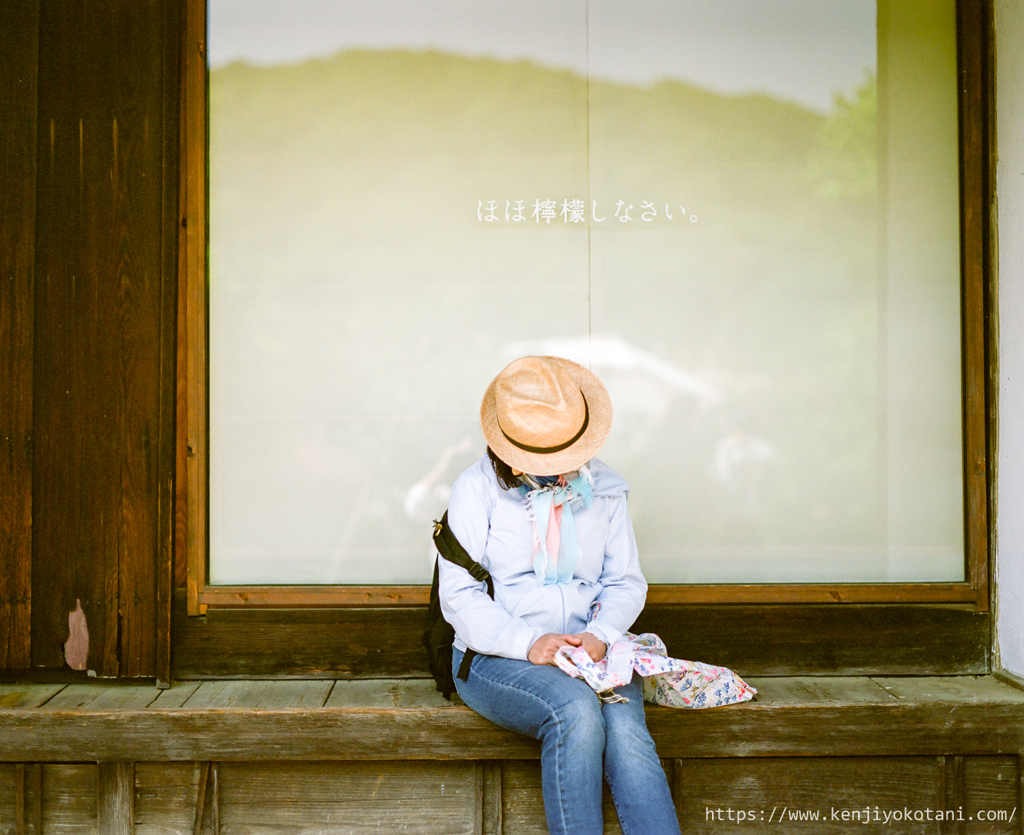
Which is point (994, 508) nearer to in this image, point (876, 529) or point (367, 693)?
point (876, 529)

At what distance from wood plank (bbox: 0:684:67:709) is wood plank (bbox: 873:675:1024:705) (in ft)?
9.08

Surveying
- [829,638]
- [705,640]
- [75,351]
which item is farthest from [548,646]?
[75,351]

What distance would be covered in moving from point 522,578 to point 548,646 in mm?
232

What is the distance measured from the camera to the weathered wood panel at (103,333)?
2.75 metres

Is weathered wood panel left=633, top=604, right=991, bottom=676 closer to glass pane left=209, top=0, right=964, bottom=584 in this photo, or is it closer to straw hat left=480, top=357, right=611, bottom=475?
glass pane left=209, top=0, right=964, bottom=584

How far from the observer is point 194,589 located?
9.20ft

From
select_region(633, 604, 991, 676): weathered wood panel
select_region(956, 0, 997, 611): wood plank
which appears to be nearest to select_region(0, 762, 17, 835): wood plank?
select_region(633, 604, 991, 676): weathered wood panel

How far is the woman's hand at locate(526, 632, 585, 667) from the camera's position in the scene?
7.13 feet

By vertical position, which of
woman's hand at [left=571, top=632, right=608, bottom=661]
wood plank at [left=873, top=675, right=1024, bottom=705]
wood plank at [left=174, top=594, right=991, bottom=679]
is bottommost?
wood plank at [left=873, top=675, right=1024, bottom=705]

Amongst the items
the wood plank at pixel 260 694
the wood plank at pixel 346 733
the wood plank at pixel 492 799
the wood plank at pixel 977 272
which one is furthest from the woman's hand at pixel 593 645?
the wood plank at pixel 977 272

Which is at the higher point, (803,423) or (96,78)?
(96,78)

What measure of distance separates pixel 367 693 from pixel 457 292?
1.40 metres

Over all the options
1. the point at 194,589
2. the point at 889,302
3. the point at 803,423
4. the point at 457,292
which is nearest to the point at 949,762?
the point at 803,423

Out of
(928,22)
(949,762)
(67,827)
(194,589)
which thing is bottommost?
(67,827)
